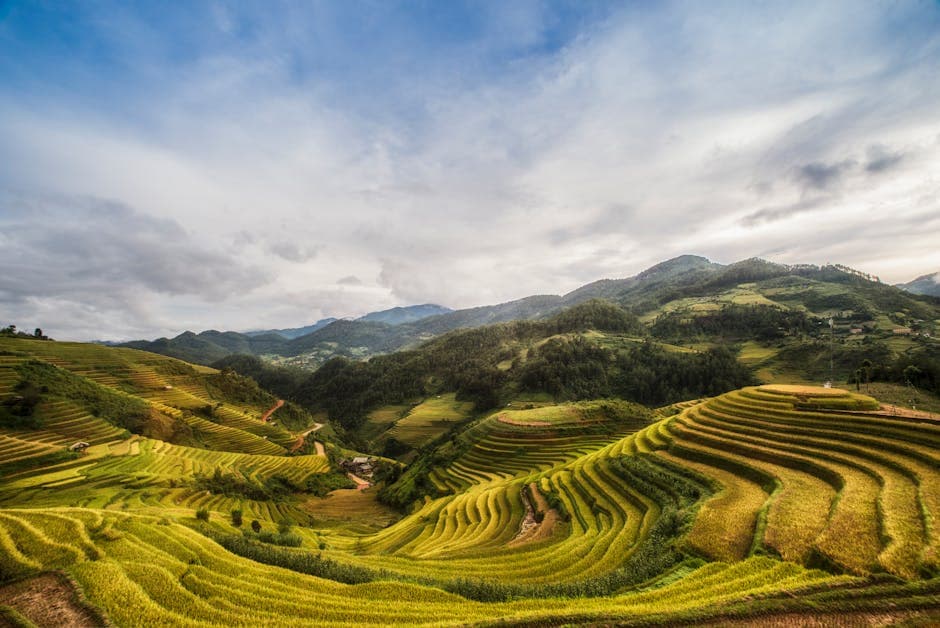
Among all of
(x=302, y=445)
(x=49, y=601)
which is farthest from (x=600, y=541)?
(x=302, y=445)

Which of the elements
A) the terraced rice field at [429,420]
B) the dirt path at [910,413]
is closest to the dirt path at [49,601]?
the dirt path at [910,413]

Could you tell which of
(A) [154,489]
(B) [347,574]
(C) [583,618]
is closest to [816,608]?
Answer: (C) [583,618]

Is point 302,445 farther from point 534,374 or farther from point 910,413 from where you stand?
point 910,413

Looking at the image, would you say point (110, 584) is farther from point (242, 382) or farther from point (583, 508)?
point (242, 382)

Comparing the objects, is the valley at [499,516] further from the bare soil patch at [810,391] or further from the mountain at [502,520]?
the bare soil patch at [810,391]

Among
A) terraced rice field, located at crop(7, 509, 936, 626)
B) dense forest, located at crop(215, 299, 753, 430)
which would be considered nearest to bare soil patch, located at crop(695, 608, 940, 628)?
terraced rice field, located at crop(7, 509, 936, 626)
